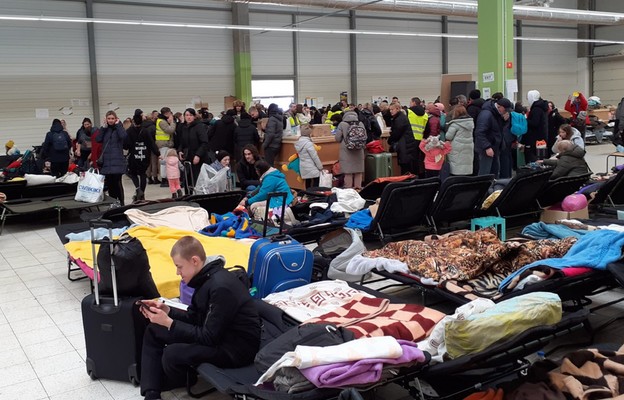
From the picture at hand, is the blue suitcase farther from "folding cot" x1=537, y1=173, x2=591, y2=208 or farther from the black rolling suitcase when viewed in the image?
"folding cot" x1=537, y1=173, x2=591, y2=208

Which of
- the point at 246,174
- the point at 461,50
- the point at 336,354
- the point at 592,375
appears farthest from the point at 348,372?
the point at 461,50

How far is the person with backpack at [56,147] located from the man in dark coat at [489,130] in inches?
268

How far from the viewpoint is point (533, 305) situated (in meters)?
2.93

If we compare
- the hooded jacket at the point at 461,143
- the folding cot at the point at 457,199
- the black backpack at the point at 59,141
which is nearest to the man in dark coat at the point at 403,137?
the hooded jacket at the point at 461,143

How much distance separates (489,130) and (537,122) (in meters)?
2.89

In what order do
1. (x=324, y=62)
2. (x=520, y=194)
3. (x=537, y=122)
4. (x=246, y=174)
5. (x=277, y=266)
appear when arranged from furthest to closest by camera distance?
(x=324, y=62) → (x=537, y=122) → (x=246, y=174) → (x=520, y=194) → (x=277, y=266)

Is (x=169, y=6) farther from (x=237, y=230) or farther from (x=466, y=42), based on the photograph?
(x=237, y=230)

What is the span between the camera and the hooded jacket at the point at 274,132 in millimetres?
9891

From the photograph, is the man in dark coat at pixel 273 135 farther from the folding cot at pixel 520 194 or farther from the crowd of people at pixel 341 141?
the folding cot at pixel 520 194

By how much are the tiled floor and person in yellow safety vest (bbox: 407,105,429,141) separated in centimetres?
551

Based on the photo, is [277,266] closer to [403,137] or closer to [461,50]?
[403,137]

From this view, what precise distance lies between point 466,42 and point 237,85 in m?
9.20

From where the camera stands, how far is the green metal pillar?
17547 millimetres

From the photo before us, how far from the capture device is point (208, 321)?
300 centimetres
